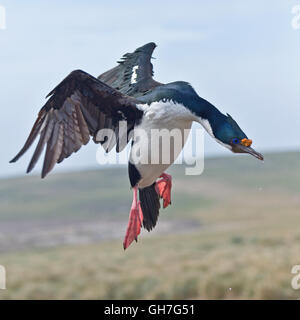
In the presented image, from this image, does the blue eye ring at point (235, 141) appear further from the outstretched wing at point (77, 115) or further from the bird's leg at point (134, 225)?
the bird's leg at point (134, 225)

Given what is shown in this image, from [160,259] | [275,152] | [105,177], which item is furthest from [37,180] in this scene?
[160,259]

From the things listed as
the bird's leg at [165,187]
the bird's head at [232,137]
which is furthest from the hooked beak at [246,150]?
the bird's leg at [165,187]

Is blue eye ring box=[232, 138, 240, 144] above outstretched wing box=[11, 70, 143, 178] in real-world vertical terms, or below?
below

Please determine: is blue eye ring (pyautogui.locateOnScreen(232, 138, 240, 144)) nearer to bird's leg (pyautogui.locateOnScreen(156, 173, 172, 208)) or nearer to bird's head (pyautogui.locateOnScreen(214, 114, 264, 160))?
bird's head (pyautogui.locateOnScreen(214, 114, 264, 160))

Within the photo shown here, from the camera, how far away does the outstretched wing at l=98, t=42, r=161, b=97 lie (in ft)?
31.7

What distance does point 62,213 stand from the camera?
76062 millimetres

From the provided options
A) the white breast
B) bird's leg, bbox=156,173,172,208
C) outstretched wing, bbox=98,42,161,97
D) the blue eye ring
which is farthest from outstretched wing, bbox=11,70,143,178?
the blue eye ring

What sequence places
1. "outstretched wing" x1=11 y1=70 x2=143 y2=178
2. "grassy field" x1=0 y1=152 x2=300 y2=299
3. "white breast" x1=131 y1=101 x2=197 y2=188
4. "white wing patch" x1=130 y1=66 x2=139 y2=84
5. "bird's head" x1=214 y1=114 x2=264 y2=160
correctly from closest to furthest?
1. "bird's head" x1=214 y1=114 x2=264 y2=160
2. "white breast" x1=131 y1=101 x2=197 y2=188
3. "outstretched wing" x1=11 y1=70 x2=143 y2=178
4. "white wing patch" x1=130 y1=66 x2=139 y2=84
5. "grassy field" x1=0 y1=152 x2=300 y2=299

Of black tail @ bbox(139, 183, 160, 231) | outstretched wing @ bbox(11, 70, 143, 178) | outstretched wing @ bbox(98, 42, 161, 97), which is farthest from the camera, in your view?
outstretched wing @ bbox(98, 42, 161, 97)

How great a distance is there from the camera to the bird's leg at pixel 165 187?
9.16 meters

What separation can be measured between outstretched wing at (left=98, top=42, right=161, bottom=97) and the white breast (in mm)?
882

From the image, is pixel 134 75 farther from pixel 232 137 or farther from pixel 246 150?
pixel 246 150
